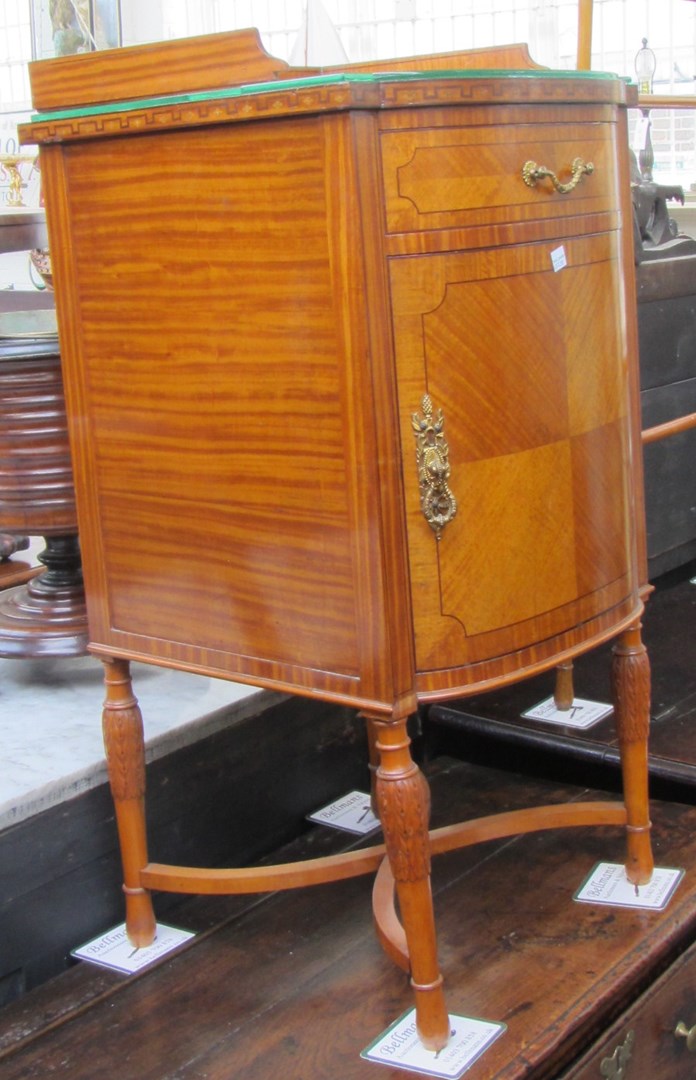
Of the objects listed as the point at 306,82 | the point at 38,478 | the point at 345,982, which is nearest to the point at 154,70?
the point at 306,82

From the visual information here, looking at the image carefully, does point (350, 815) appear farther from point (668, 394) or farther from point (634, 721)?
point (668, 394)

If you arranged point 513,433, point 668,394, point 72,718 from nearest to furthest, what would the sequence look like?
point 513,433, point 72,718, point 668,394

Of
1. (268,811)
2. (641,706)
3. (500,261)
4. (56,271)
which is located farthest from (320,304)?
(268,811)

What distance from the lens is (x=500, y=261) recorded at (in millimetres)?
1356

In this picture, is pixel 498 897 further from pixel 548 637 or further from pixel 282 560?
pixel 282 560

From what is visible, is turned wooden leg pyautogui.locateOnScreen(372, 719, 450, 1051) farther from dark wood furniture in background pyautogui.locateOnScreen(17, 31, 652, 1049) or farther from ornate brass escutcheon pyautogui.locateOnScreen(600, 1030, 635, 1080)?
ornate brass escutcheon pyautogui.locateOnScreen(600, 1030, 635, 1080)

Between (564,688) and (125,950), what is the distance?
3.05 feet

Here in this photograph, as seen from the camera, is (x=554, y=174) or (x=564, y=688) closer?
(x=554, y=174)

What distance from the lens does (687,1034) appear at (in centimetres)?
170

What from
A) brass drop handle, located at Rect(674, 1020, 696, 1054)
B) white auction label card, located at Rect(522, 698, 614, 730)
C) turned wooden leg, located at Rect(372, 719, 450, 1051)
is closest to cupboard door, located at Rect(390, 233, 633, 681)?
turned wooden leg, located at Rect(372, 719, 450, 1051)

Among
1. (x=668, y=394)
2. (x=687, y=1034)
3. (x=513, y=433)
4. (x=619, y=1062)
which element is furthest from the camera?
(x=668, y=394)

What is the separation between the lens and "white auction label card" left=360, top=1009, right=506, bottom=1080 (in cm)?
143

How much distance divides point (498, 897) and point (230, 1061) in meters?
0.47

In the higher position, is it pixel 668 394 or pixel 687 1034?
pixel 668 394
